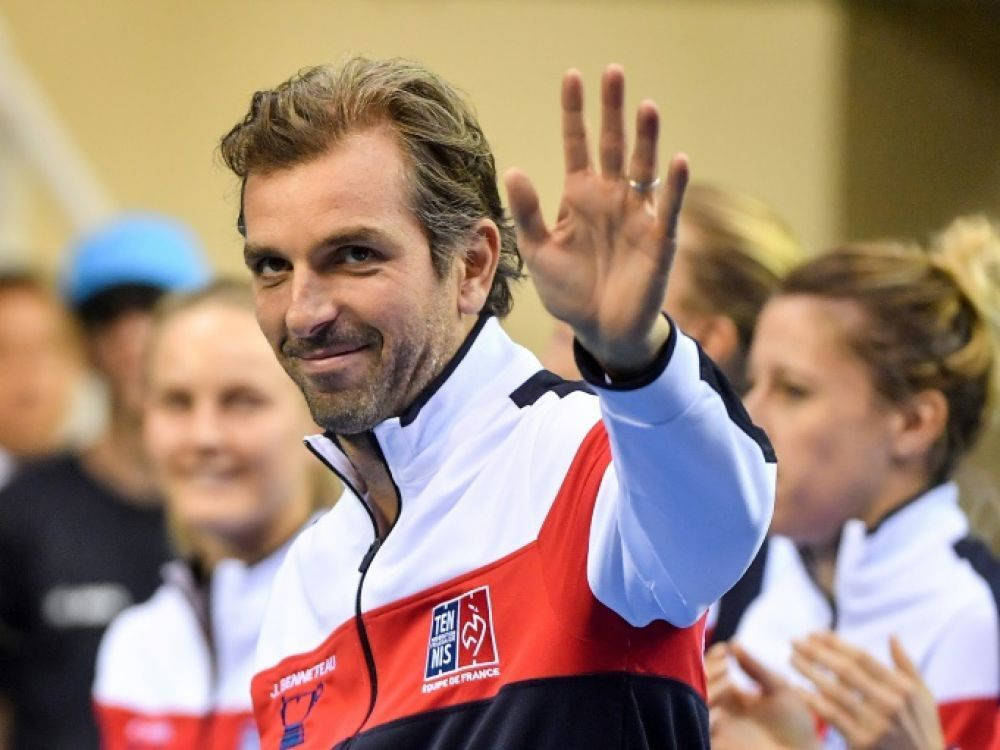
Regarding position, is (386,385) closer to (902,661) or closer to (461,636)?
(461,636)

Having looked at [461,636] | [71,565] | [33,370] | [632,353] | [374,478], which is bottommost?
[71,565]

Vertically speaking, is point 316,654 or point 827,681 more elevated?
point 316,654

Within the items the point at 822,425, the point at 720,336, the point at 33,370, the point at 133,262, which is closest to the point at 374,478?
the point at 822,425

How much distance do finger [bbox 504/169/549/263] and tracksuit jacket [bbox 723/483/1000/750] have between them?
50.2 inches

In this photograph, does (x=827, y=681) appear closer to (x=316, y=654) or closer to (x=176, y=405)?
(x=316, y=654)

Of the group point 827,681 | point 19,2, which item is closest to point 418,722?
point 827,681

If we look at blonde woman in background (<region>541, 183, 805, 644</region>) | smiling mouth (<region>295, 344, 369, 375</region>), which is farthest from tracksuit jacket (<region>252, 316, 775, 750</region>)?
blonde woman in background (<region>541, 183, 805, 644</region>)

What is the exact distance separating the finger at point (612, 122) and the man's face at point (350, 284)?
418mm

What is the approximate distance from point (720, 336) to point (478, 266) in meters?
1.22

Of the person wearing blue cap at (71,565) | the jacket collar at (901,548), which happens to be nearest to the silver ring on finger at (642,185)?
the jacket collar at (901,548)

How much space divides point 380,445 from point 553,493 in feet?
0.97

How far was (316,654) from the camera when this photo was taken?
2312 mm

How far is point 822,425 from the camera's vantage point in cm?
300

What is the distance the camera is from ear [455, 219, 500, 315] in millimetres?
2209
